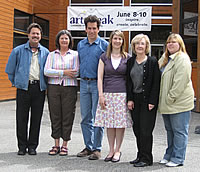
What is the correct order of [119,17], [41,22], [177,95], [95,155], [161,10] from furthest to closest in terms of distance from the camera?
1. [41,22]
2. [161,10]
3. [119,17]
4. [95,155]
5. [177,95]

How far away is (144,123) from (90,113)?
93cm

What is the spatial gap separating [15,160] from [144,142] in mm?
1883

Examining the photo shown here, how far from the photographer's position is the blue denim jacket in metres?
5.26

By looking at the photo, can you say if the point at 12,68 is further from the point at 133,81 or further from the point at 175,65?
the point at 175,65

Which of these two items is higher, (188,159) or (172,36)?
(172,36)

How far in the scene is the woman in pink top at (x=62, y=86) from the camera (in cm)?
524

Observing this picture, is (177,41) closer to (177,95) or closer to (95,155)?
(177,95)

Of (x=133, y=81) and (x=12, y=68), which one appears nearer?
(x=133, y=81)

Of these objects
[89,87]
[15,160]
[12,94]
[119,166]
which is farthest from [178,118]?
[12,94]

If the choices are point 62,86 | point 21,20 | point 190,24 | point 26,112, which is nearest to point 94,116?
point 62,86

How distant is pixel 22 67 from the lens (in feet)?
17.3

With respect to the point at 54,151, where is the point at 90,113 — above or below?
above

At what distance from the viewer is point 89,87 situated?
513 cm

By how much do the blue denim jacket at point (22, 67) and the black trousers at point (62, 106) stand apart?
0.23 metres
